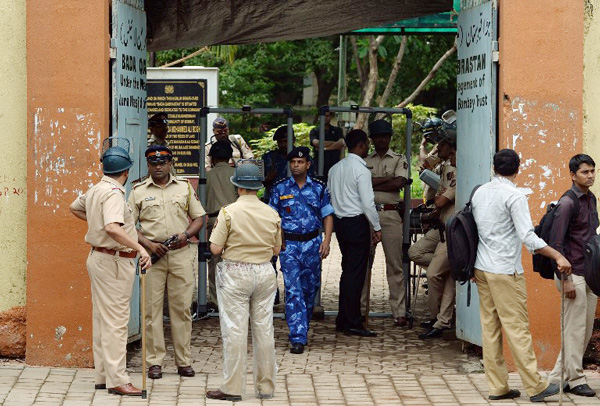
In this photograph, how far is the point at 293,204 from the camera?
35.3 ft

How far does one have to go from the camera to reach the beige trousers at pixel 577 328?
28.3 ft

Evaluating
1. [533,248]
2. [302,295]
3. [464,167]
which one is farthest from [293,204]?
[533,248]

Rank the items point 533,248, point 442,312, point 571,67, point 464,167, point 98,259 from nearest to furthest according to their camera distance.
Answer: point 533,248
point 98,259
point 571,67
point 464,167
point 442,312

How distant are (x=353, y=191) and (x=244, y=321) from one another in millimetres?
3382

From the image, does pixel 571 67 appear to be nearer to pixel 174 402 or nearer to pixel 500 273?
pixel 500 273

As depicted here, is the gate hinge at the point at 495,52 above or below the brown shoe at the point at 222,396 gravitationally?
above

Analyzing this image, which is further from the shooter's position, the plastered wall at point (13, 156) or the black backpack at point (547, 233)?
the plastered wall at point (13, 156)

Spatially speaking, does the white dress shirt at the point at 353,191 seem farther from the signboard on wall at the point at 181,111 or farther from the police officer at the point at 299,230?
the signboard on wall at the point at 181,111

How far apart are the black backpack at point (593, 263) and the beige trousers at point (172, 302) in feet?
10.6

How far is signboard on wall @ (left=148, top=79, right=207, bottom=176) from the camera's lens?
17.4m

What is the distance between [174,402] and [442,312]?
12.6 ft

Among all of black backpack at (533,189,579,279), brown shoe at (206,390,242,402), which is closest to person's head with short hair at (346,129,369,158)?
black backpack at (533,189,579,279)

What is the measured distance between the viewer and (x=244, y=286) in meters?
8.46

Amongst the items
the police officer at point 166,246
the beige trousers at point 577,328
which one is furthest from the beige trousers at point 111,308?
the beige trousers at point 577,328
